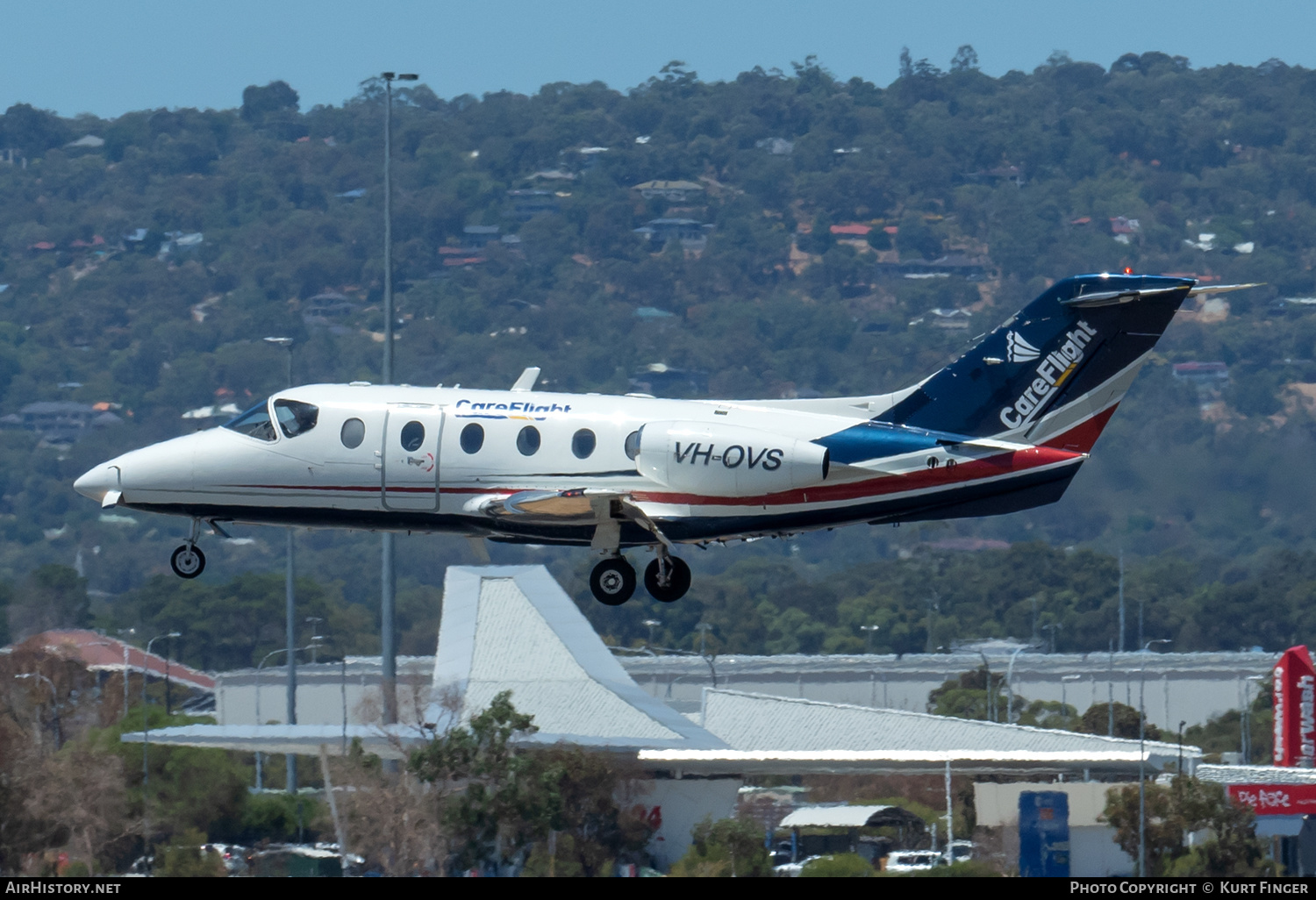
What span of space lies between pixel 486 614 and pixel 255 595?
7327 cm

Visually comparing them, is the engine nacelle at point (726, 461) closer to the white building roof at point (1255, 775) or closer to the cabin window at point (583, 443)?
the cabin window at point (583, 443)

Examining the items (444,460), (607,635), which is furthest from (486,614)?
(607,635)

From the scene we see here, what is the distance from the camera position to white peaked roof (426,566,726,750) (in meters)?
88.8

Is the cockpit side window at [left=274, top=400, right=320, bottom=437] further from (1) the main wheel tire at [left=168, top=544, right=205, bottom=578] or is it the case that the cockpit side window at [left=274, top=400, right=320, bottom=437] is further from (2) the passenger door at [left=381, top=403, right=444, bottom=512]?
(1) the main wheel tire at [left=168, top=544, right=205, bottom=578]

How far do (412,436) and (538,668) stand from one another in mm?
56500

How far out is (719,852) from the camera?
66.6 m

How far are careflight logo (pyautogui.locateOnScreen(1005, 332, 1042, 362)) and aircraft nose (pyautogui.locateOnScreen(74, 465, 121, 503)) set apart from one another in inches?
652

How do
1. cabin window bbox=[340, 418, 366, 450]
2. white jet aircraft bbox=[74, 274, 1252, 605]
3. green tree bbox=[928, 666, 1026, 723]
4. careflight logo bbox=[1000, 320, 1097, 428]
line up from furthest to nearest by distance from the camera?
green tree bbox=[928, 666, 1026, 723], cabin window bbox=[340, 418, 366, 450], careflight logo bbox=[1000, 320, 1097, 428], white jet aircraft bbox=[74, 274, 1252, 605]

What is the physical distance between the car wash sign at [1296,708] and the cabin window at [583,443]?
50.4 meters

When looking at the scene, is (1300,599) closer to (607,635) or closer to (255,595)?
(607,635)

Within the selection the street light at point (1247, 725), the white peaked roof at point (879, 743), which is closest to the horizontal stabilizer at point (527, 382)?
the white peaked roof at point (879, 743)

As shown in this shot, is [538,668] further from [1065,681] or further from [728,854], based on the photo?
[1065,681]

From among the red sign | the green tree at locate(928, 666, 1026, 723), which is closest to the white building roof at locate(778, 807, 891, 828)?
the red sign

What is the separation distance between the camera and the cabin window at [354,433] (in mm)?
39281
